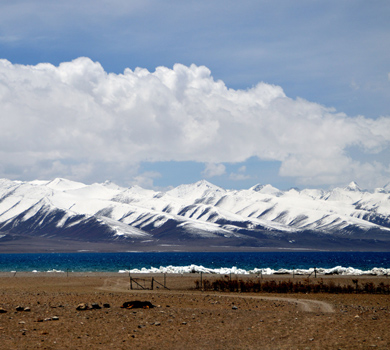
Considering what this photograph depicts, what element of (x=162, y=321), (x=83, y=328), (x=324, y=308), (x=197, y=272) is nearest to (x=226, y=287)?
(x=324, y=308)

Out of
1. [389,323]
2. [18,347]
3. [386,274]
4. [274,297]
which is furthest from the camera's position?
[386,274]

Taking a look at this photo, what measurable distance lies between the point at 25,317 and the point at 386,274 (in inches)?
2618

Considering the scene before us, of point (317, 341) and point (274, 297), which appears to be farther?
point (274, 297)

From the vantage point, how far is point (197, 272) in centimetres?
9050

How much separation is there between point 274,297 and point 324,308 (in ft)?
29.8

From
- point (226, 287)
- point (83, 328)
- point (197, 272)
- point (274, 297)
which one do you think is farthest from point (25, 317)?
point (197, 272)

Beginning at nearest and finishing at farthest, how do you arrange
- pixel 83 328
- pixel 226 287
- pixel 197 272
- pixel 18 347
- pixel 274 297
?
pixel 18 347, pixel 83 328, pixel 274 297, pixel 226 287, pixel 197 272

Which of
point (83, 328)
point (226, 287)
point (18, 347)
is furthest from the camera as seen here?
point (226, 287)

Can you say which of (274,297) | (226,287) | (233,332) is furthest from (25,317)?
(226,287)

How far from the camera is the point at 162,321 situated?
27.6 metres

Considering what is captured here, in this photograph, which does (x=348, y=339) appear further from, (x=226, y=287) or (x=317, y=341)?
(x=226, y=287)

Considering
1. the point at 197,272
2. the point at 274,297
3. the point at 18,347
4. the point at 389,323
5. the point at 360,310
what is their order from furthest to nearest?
1. the point at 197,272
2. the point at 274,297
3. the point at 360,310
4. the point at 389,323
5. the point at 18,347

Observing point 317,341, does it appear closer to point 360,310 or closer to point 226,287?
point 360,310

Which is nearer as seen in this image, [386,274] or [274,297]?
[274,297]
